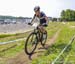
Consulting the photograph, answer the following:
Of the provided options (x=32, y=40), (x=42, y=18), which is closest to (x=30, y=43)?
(x=32, y=40)

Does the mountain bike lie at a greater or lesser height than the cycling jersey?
lesser

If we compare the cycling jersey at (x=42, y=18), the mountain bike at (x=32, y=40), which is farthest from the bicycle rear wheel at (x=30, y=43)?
the cycling jersey at (x=42, y=18)

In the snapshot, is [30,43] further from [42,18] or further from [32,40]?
[42,18]

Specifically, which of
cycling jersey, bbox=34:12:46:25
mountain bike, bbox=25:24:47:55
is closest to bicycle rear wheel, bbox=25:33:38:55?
mountain bike, bbox=25:24:47:55

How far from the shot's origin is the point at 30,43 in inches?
512

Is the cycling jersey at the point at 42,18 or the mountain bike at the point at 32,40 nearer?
the mountain bike at the point at 32,40

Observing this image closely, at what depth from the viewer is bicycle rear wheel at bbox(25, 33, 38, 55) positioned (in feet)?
42.0

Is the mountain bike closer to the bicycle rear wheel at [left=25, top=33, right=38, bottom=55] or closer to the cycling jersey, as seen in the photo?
the bicycle rear wheel at [left=25, top=33, right=38, bottom=55]

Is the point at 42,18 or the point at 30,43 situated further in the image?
the point at 42,18

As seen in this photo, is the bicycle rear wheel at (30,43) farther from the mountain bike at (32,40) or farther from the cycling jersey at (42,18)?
the cycling jersey at (42,18)

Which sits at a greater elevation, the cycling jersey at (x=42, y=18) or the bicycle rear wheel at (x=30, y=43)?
the cycling jersey at (x=42, y=18)

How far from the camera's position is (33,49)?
1352cm

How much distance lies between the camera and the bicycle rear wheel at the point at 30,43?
12797mm

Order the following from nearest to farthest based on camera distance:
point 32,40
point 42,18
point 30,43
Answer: point 30,43 → point 32,40 → point 42,18
